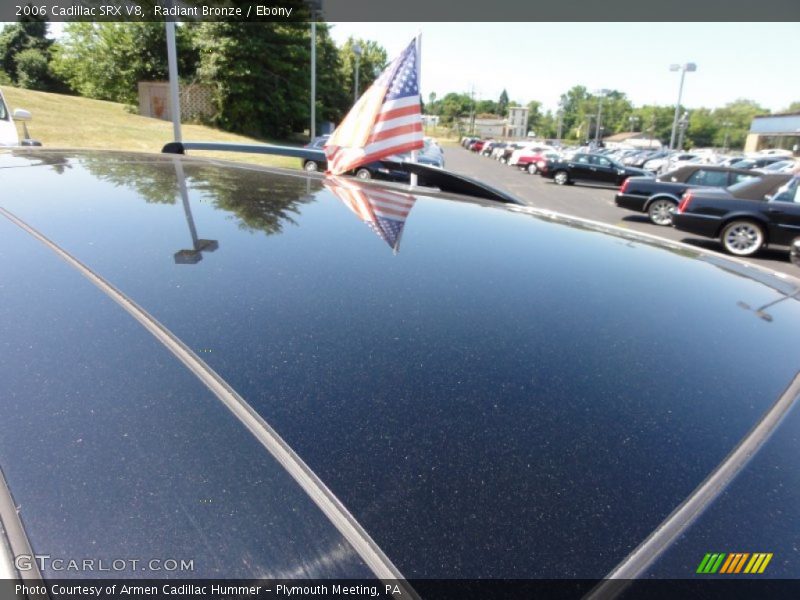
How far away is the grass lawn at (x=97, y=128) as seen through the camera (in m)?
20.1

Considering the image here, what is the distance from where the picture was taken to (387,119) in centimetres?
570

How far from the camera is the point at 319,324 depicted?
1.13 m

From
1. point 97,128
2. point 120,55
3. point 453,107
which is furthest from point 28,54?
point 453,107

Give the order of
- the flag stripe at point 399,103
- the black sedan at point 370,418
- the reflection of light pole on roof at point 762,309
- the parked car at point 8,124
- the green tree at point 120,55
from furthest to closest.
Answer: the green tree at point 120,55, the parked car at point 8,124, the flag stripe at point 399,103, the reflection of light pole on roof at point 762,309, the black sedan at point 370,418

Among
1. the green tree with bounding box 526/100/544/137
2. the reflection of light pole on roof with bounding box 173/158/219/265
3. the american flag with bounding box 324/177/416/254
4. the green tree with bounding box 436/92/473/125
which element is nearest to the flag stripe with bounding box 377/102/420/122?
the american flag with bounding box 324/177/416/254

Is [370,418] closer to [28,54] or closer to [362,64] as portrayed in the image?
[362,64]

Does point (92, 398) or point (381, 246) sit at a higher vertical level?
point (381, 246)

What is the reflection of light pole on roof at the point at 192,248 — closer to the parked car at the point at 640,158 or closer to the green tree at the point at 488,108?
the parked car at the point at 640,158

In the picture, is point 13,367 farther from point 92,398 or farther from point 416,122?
point 416,122

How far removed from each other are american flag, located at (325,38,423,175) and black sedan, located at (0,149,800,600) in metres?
4.19

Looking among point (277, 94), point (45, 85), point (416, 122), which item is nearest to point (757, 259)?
point (416, 122)

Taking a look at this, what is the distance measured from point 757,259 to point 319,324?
11.1 meters

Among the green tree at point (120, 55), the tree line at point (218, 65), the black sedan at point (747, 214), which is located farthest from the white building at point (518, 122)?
the black sedan at point (747, 214)

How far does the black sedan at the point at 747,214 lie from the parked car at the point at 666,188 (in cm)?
237
